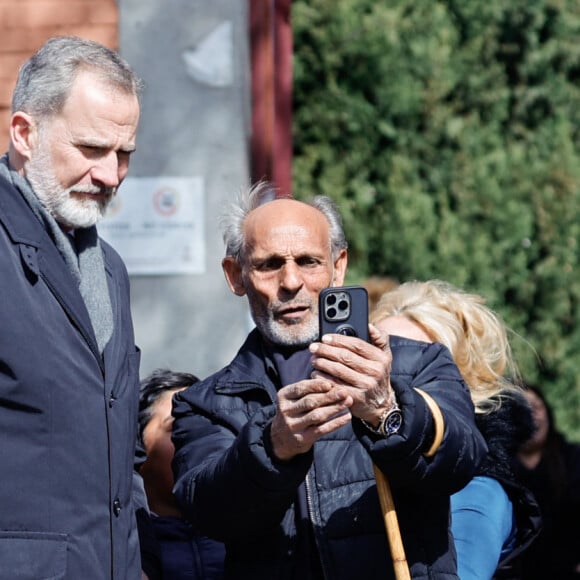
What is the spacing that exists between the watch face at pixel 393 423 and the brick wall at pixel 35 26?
3.43 metres

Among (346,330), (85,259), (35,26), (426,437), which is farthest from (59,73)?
(35,26)

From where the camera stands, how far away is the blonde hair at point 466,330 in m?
3.44

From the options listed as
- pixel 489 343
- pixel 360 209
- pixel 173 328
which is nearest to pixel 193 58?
pixel 173 328

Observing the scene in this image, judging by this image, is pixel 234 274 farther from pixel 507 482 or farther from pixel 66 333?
pixel 507 482

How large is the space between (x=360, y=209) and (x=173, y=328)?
4.38m

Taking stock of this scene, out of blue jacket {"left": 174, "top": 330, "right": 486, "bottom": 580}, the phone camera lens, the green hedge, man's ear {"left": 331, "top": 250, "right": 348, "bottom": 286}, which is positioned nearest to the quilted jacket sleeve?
blue jacket {"left": 174, "top": 330, "right": 486, "bottom": 580}

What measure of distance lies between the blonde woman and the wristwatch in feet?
2.33

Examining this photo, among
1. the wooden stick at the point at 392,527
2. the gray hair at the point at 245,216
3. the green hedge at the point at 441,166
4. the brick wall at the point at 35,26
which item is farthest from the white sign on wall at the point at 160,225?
the green hedge at the point at 441,166

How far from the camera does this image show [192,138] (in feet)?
18.0

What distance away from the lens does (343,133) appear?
990 centimetres

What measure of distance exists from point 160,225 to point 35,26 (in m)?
1.04

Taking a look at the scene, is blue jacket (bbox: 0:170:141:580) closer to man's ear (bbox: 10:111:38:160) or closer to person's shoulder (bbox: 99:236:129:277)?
man's ear (bbox: 10:111:38:160)

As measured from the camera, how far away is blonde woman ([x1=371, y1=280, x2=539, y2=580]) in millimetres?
3078

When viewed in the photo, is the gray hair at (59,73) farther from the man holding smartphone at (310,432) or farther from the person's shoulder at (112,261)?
the man holding smartphone at (310,432)
